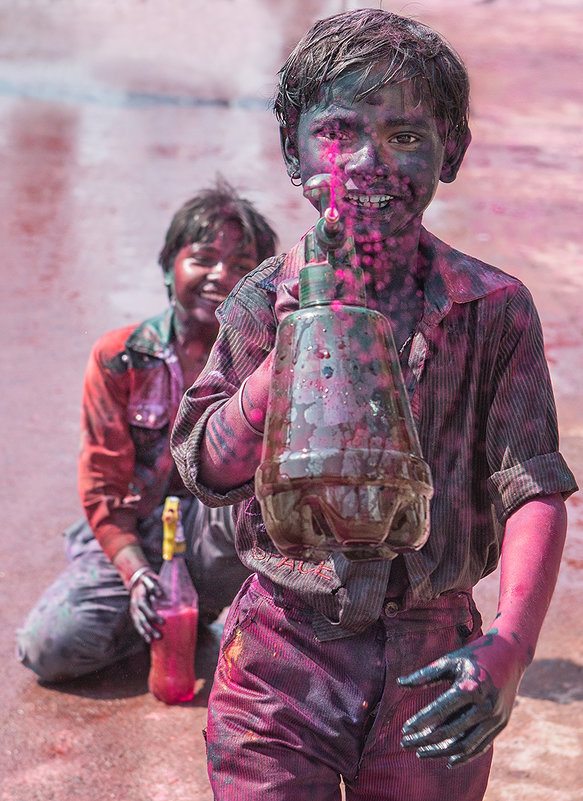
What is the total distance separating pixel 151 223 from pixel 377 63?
6199 mm

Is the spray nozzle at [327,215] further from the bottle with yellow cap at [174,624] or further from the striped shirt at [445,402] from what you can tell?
the bottle with yellow cap at [174,624]

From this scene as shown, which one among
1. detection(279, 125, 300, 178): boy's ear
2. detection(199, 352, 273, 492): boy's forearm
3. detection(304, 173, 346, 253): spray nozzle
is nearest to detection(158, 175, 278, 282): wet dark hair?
detection(279, 125, 300, 178): boy's ear

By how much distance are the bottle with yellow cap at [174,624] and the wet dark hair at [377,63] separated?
1799mm

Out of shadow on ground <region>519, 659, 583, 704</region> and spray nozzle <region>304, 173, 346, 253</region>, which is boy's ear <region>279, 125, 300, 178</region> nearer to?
spray nozzle <region>304, 173, 346, 253</region>

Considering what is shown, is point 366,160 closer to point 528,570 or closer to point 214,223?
point 528,570

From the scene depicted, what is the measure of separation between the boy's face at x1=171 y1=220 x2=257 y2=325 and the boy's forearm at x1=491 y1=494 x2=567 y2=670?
1948 mm

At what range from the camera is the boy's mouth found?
1503mm

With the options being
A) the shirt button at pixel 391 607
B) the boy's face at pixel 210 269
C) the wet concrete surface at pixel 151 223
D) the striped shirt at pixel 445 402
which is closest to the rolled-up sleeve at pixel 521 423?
the striped shirt at pixel 445 402

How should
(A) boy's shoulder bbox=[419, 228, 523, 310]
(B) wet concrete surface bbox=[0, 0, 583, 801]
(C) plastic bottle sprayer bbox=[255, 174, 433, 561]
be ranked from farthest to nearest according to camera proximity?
1. (B) wet concrete surface bbox=[0, 0, 583, 801]
2. (A) boy's shoulder bbox=[419, 228, 523, 310]
3. (C) plastic bottle sprayer bbox=[255, 174, 433, 561]

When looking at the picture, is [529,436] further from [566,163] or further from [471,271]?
[566,163]

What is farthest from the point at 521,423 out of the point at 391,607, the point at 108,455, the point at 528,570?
the point at 108,455

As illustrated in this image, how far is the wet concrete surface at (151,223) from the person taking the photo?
116 inches

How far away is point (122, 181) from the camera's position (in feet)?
28.0

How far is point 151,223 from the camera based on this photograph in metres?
7.60
